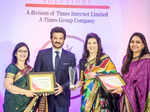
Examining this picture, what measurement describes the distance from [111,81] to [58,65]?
59 centimetres

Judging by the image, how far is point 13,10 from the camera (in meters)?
2.41

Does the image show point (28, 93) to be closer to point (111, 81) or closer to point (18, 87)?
point (18, 87)

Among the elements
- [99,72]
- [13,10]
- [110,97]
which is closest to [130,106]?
[110,97]

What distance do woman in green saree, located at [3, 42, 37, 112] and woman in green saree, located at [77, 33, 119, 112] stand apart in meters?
0.55

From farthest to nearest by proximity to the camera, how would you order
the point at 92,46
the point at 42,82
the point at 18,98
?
the point at 92,46 → the point at 18,98 → the point at 42,82

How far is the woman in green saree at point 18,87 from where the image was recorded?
A: 2244 mm

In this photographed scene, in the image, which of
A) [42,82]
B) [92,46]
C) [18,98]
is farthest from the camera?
[92,46]

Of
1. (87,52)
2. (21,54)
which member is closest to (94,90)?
(87,52)

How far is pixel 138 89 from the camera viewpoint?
7.12ft

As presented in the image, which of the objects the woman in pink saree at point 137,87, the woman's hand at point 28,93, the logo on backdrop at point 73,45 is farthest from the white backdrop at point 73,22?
the woman's hand at point 28,93

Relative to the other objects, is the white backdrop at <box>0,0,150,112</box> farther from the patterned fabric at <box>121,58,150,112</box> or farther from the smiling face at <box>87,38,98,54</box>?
the patterned fabric at <box>121,58,150,112</box>

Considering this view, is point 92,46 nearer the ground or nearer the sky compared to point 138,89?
nearer the sky

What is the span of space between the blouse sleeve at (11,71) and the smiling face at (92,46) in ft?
2.70

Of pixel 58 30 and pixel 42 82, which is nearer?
pixel 42 82
